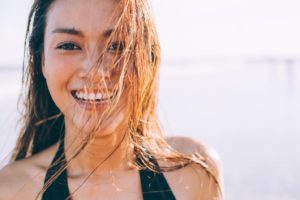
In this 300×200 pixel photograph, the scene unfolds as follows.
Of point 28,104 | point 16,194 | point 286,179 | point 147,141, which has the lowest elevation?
point 286,179

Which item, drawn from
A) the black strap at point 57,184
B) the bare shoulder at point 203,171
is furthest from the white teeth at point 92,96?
the bare shoulder at point 203,171

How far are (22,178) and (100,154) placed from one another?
1.37 feet

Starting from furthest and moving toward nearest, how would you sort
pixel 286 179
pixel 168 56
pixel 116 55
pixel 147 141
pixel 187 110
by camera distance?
pixel 168 56 → pixel 187 110 → pixel 286 179 → pixel 147 141 → pixel 116 55

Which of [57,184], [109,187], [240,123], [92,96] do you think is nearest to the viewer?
[92,96]

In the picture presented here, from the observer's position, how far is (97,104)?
2252 mm

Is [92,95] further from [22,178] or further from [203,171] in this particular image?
[203,171]

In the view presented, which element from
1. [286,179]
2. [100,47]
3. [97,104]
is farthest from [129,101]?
[286,179]

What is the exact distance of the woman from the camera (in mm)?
2166

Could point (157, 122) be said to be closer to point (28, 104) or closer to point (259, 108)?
point (28, 104)

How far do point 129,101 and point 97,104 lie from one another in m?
0.15

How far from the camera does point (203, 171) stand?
2.56 m

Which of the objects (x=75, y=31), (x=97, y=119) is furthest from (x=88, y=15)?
(x=97, y=119)

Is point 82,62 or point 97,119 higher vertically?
point 82,62

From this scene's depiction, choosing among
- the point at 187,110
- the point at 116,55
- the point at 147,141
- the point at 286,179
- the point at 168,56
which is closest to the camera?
the point at 116,55
